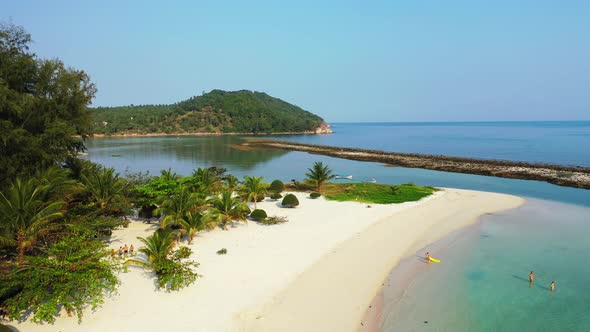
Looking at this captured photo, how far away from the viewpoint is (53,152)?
79.8 ft

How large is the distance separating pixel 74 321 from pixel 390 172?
56590 mm

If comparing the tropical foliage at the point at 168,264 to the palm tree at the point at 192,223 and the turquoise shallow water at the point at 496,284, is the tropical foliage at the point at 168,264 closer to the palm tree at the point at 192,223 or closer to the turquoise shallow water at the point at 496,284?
the palm tree at the point at 192,223

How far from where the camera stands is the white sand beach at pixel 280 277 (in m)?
13.7

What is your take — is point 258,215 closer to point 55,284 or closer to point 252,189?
point 252,189

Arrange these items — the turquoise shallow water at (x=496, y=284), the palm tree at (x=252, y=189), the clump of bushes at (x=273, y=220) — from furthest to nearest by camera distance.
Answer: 1. the palm tree at (x=252, y=189)
2. the clump of bushes at (x=273, y=220)
3. the turquoise shallow water at (x=496, y=284)

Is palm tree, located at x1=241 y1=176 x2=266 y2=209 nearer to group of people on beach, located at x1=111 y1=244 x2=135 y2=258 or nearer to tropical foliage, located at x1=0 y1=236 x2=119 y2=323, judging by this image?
group of people on beach, located at x1=111 y1=244 x2=135 y2=258

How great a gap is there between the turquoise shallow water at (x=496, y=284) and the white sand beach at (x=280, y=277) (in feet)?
5.06

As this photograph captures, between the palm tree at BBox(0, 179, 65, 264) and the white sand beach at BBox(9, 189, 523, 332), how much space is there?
12.7 feet

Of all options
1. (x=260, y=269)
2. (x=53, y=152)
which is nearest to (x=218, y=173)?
(x=53, y=152)

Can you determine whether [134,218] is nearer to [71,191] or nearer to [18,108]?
[71,191]

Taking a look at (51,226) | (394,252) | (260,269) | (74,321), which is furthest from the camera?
(394,252)

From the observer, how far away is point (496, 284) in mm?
18203

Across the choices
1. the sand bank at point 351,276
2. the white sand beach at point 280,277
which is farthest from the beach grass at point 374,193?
the white sand beach at point 280,277

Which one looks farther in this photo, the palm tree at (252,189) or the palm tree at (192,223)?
the palm tree at (252,189)
